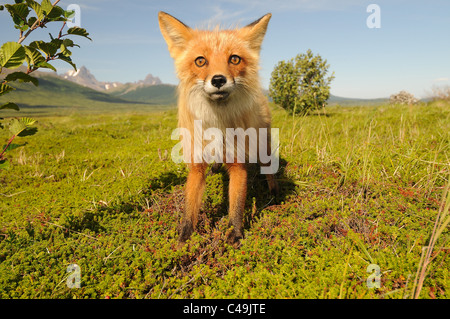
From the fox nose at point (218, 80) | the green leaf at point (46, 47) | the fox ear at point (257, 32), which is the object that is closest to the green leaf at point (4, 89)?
the green leaf at point (46, 47)

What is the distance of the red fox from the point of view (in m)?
Result: 2.98

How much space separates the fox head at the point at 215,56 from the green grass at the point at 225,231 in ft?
6.32

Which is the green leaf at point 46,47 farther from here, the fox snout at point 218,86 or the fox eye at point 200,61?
the fox snout at point 218,86

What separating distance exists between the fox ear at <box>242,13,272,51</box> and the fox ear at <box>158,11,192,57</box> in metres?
0.78

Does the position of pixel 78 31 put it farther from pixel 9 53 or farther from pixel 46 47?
pixel 9 53

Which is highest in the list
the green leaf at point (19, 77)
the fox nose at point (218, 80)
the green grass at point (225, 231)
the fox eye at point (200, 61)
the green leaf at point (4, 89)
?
the fox eye at point (200, 61)

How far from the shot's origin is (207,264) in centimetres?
313

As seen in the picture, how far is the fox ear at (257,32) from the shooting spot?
3318mm

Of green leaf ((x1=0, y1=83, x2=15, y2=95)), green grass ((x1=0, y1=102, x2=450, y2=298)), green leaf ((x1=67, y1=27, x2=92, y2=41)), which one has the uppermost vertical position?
green leaf ((x1=67, y1=27, x2=92, y2=41))

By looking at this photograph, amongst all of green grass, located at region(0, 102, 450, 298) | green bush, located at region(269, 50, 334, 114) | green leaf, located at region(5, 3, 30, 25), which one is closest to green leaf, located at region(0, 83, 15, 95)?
green leaf, located at region(5, 3, 30, 25)

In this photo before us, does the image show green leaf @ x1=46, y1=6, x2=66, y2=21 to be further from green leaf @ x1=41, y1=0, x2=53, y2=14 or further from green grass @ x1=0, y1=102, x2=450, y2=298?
green grass @ x1=0, y1=102, x2=450, y2=298

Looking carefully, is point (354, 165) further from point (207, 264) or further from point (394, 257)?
point (207, 264)
